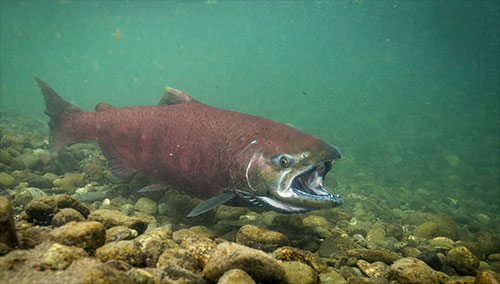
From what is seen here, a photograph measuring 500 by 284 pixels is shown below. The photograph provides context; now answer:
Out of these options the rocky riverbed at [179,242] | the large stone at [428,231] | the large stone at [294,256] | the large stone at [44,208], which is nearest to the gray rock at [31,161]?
the rocky riverbed at [179,242]

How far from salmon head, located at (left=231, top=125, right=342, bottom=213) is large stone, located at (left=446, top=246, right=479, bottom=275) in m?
1.34

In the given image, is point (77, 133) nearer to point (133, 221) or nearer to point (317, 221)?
point (133, 221)

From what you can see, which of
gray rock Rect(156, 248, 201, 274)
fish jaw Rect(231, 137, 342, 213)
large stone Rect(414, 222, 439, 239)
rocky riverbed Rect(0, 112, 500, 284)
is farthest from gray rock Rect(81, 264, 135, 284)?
large stone Rect(414, 222, 439, 239)

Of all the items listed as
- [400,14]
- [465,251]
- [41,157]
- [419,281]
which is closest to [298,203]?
[419,281]

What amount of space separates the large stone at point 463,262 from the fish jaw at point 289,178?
1321mm

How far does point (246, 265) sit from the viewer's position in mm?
1508

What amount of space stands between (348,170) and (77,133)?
12058 millimetres

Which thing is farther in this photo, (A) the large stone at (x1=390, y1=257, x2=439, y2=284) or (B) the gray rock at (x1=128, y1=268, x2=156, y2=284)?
(A) the large stone at (x1=390, y1=257, x2=439, y2=284)

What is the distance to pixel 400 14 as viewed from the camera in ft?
122

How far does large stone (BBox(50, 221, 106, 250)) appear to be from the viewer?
1457 mm

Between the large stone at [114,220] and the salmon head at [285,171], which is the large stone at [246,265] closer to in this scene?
the large stone at [114,220]

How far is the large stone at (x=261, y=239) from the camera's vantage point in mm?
2268

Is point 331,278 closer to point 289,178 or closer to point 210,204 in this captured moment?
point 289,178

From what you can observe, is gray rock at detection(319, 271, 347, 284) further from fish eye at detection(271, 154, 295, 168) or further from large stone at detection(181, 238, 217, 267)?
fish eye at detection(271, 154, 295, 168)
